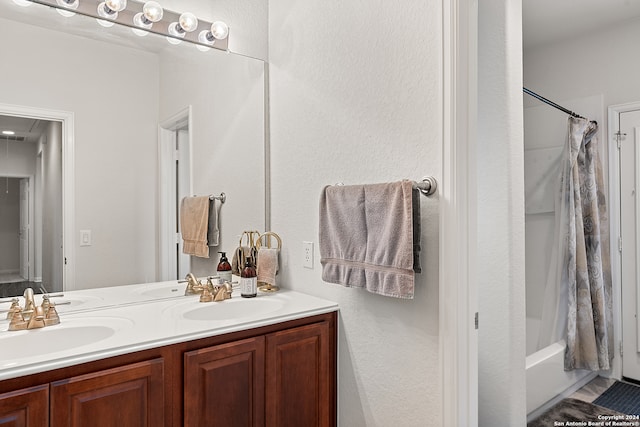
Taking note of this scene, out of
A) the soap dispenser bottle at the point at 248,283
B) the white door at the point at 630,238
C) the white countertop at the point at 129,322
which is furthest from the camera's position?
the white door at the point at 630,238

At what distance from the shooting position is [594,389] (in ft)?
9.00

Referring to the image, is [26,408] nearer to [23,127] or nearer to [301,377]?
[301,377]

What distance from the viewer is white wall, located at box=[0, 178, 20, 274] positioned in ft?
5.01

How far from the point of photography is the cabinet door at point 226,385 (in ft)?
4.42

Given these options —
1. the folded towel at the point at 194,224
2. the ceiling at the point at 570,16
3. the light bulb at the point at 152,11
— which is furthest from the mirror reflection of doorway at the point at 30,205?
the ceiling at the point at 570,16

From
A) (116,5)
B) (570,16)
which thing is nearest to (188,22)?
(116,5)

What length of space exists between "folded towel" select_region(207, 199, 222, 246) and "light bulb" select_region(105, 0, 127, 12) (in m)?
0.94

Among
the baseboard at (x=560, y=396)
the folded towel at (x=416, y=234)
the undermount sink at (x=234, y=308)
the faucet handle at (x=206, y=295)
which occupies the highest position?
the folded towel at (x=416, y=234)

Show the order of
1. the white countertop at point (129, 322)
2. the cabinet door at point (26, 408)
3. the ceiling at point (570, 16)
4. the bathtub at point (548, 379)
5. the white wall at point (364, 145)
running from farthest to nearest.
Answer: the ceiling at point (570, 16), the bathtub at point (548, 379), the white wall at point (364, 145), the white countertop at point (129, 322), the cabinet door at point (26, 408)

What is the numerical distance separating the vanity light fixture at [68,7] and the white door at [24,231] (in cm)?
71

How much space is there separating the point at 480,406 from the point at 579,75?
104 inches

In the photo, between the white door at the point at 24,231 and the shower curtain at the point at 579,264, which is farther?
the shower curtain at the point at 579,264

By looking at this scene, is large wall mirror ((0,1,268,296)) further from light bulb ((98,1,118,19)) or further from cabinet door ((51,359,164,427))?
cabinet door ((51,359,164,427))

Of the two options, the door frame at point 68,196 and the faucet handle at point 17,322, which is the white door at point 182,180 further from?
the faucet handle at point 17,322
